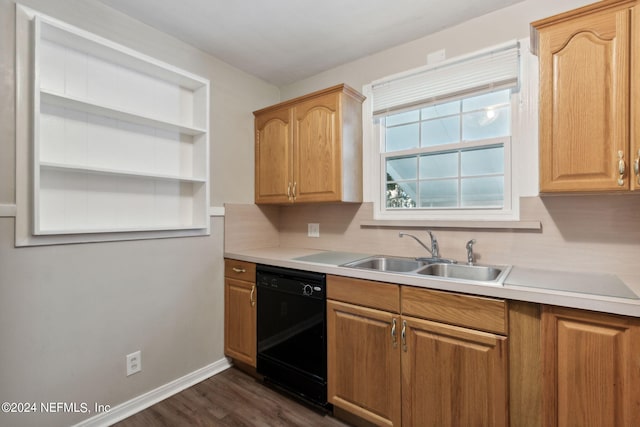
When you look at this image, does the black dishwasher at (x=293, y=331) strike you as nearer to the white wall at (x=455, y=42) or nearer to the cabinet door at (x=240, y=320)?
the cabinet door at (x=240, y=320)

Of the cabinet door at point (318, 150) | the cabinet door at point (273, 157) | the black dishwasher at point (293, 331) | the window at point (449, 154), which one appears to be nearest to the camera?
the black dishwasher at point (293, 331)

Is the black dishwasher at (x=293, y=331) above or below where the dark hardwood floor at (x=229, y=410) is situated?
above

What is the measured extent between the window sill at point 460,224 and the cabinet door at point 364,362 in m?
0.79

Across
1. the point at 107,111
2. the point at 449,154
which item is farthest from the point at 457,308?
the point at 107,111

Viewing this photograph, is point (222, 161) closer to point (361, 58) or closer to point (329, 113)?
point (329, 113)

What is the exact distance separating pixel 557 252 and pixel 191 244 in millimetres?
2318

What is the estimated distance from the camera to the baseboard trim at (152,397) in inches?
69.7

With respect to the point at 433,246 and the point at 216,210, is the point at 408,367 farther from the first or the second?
the point at 216,210

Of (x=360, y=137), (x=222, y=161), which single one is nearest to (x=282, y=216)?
(x=222, y=161)

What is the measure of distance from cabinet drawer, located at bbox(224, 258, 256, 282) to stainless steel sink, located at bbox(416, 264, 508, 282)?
1.19 metres

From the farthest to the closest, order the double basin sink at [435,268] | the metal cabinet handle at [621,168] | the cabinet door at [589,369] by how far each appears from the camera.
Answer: the double basin sink at [435,268] → the metal cabinet handle at [621,168] → the cabinet door at [589,369]

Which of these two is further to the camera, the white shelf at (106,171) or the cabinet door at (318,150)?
the cabinet door at (318,150)

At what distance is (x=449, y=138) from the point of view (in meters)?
2.17

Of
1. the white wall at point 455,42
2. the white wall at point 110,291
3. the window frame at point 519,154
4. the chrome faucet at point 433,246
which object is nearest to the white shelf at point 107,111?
the white wall at point 110,291
